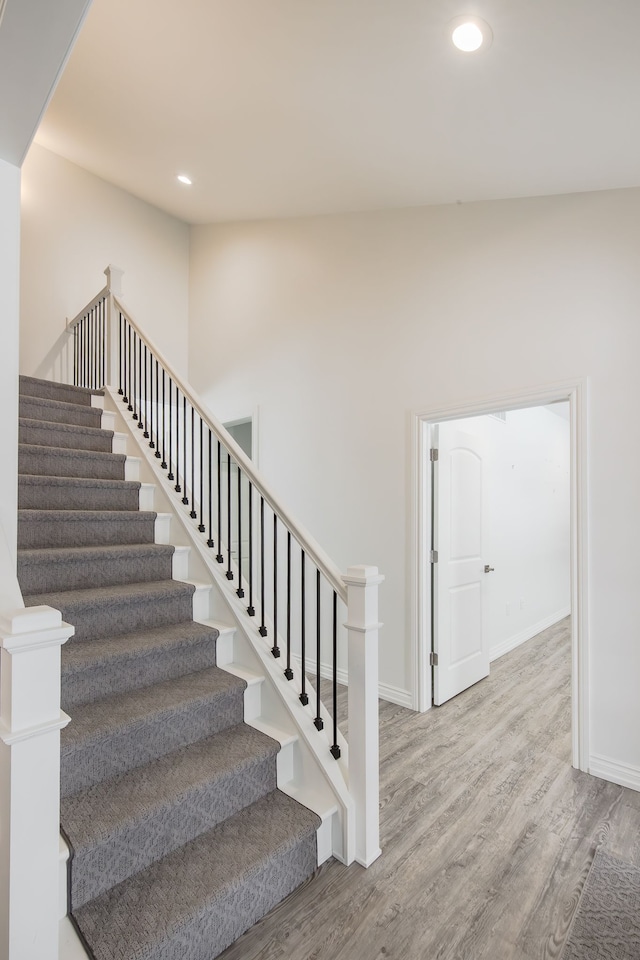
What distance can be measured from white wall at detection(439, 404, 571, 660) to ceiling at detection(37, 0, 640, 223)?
1708mm

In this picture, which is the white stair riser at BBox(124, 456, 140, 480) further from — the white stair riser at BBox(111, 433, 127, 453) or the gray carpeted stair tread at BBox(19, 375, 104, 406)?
the gray carpeted stair tread at BBox(19, 375, 104, 406)

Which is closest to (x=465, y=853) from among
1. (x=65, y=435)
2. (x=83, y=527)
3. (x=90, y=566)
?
(x=90, y=566)

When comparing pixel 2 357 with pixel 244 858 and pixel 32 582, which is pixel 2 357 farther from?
pixel 244 858

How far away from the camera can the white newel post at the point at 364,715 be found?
1.95 metres

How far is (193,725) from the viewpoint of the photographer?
2.07 m

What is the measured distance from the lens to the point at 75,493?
117 inches

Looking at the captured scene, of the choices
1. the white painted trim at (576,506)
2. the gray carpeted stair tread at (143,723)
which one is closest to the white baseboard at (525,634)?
the white painted trim at (576,506)

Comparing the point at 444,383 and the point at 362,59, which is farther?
the point at 444,383

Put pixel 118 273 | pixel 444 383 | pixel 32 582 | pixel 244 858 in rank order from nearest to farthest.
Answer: pixel 244 858
pixel 32 582
pixel 444 383
pixel 118 273

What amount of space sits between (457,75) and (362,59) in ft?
1.31

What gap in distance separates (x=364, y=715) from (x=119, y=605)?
47.6 inches

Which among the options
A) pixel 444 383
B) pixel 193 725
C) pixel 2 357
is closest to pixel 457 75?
pixel 444 383

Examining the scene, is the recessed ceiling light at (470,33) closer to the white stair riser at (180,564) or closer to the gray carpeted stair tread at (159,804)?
the white stair riser at (180,564)

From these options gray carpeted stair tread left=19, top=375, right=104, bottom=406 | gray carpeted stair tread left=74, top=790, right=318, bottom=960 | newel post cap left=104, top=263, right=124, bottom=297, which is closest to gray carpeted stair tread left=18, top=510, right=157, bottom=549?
gray carpeted stair tread left=19, top=375, right=104, bottom=406
